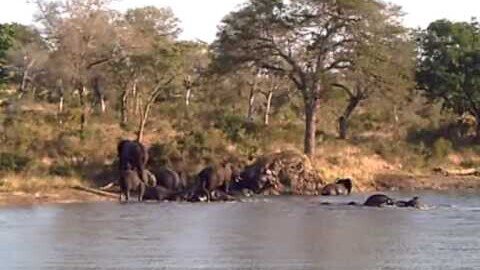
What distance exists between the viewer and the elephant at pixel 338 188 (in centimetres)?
5403

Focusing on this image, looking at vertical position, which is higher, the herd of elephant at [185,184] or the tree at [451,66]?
the tree at [451,66]

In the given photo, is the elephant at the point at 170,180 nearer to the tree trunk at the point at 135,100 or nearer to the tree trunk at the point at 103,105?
the tree trunk at the point at 135,100

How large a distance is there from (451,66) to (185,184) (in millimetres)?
26658

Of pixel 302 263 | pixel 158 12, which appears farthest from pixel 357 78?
pixel 302 263

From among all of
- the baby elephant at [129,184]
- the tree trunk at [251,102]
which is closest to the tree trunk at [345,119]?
the tree trunk at [251,102]

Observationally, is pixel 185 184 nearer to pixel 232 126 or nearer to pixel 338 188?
pixel 338 188

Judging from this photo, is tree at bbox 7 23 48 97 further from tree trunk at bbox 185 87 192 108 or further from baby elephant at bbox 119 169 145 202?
baby elephant at bbox 119 169 145 202

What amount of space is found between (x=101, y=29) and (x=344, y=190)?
58.0 ft

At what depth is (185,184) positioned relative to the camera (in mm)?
52688

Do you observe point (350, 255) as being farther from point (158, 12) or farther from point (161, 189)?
point (158, 12)

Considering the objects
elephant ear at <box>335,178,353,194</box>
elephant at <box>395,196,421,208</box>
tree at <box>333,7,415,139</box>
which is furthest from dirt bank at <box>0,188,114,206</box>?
tree at <box>333,7,415,139</box>

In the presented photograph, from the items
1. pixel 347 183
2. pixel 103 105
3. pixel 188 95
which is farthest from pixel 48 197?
pixel 188 95

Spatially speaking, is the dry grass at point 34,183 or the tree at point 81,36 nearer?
the dry grass at point 34,183

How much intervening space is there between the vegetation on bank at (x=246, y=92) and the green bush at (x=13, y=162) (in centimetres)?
7
